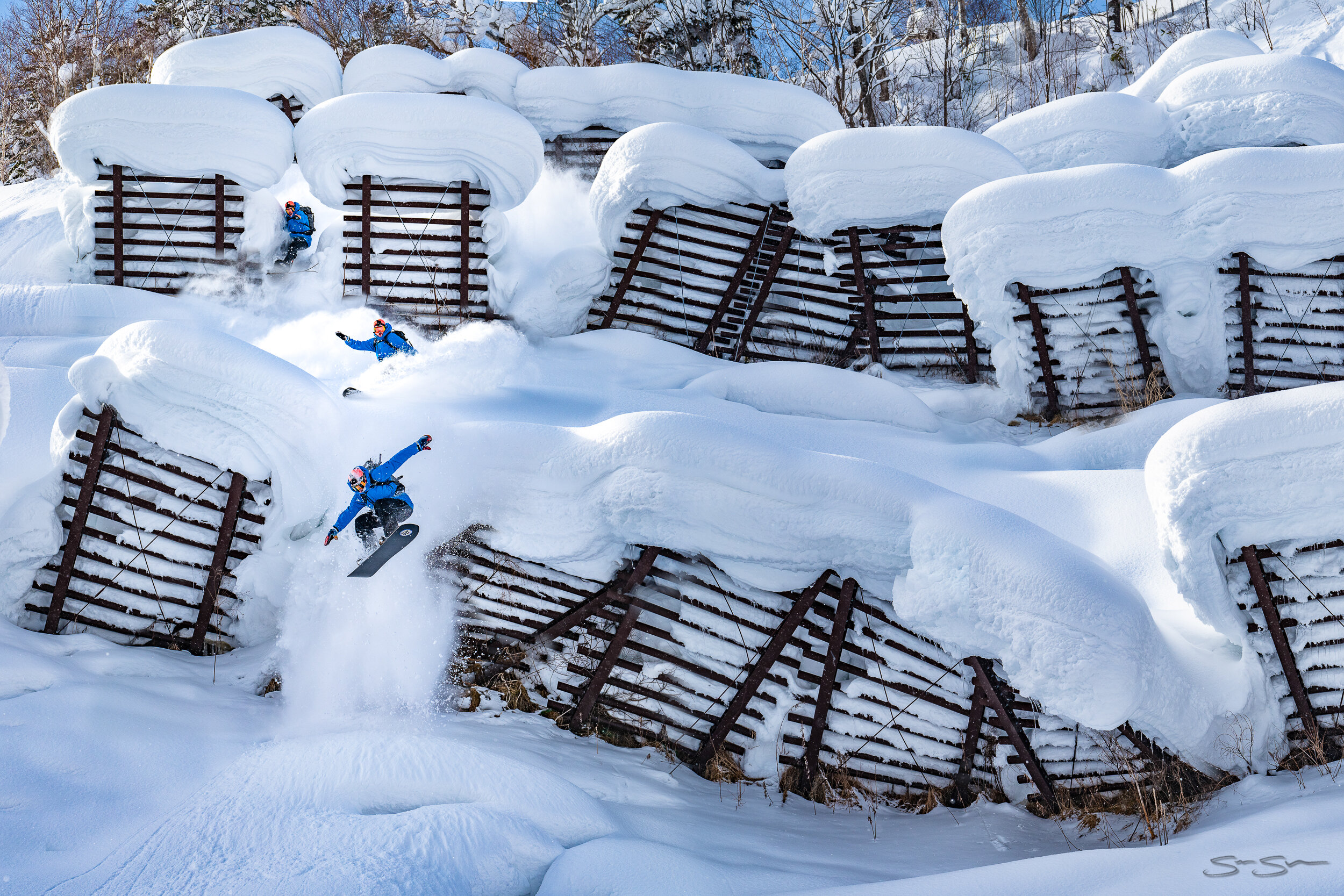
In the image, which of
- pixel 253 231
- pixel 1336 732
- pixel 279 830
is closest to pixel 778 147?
pixel 253 231

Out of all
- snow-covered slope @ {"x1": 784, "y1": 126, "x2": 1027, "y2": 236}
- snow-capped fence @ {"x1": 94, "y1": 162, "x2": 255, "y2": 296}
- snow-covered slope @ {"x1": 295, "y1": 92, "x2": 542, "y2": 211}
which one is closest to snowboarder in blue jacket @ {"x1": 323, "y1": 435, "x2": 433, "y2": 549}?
snow-covered slope @ {"x1": 295, "y1": 92, "x2": 542, "y2": 211}

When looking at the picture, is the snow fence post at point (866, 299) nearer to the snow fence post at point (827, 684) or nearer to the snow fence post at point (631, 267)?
the snow fence post at point (631, 267)

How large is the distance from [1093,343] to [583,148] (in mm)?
7571

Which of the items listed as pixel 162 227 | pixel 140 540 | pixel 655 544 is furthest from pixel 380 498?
pixel 162 227

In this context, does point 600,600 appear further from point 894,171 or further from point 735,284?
point 894,171

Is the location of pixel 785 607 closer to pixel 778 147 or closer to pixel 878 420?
pixel 878 420

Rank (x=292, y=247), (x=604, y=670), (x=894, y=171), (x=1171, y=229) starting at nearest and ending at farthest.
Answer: (x=604, y=670) → (x=1171, y=229) → (x=894, y=171) → (x=292, y=247)

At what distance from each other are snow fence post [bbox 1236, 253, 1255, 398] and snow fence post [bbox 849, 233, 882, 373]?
3.75 meters

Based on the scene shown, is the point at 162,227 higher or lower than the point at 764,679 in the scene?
higher

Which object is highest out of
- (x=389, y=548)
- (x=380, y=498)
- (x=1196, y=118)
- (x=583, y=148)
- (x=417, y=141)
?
(x=1196, y=118)

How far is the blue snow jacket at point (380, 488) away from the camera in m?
5.86

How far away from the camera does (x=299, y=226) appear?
11.3 meters

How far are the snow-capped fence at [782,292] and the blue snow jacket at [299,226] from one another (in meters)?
4.01

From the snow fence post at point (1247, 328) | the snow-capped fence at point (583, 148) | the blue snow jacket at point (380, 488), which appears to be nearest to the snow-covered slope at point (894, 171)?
the snow fence post at point (1247, 328)
